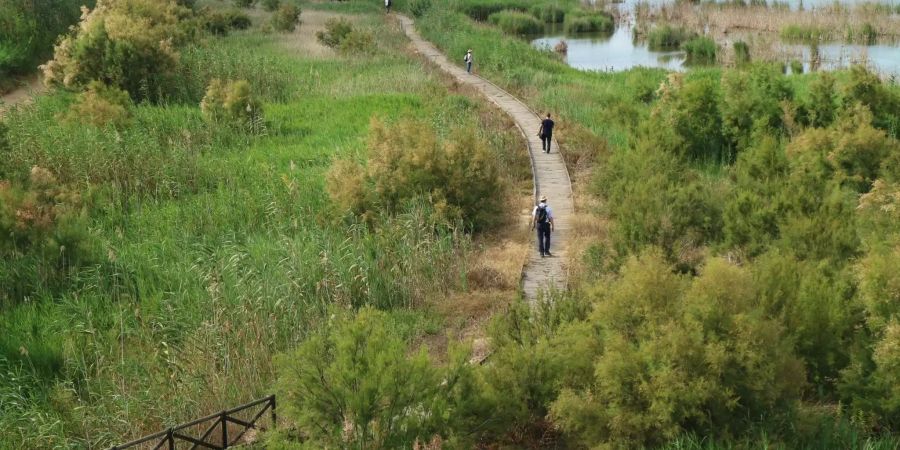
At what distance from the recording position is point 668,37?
45062 millimetres

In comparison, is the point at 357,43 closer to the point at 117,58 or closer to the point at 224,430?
the point at 117,58

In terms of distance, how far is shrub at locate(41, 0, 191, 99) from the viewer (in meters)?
26.4

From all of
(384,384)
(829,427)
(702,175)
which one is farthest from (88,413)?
(702,175)

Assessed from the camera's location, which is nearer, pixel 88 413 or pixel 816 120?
pixel 88 413

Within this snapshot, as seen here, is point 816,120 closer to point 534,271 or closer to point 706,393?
point 534,271

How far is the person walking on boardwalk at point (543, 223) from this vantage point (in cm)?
1550

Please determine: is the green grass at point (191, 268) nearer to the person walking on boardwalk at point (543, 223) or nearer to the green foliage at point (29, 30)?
the person walking on boardwalk at point (543, 223)

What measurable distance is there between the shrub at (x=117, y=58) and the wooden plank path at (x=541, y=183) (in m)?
9.59

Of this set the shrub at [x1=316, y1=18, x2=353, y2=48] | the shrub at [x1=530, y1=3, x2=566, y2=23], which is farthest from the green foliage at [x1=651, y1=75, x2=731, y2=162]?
the shrub at [x1=530, y1=3, x2=566, y2=23]

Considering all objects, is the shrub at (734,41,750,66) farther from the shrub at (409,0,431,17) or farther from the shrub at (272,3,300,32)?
the shrub at (409,0,431,17)

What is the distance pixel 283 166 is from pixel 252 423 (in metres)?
11.3

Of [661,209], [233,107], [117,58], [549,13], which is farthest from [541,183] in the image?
[549,13]

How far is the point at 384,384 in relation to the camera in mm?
8906

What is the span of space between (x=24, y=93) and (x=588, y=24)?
32.9 m
